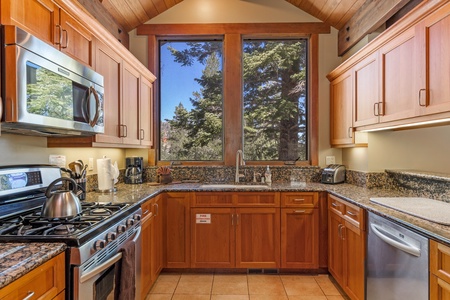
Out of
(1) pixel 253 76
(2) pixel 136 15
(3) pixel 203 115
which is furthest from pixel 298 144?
(2) pixel 136 15

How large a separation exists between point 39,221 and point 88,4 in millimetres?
1967

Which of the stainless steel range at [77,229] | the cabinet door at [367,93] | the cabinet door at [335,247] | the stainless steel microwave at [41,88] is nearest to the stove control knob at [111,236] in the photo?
the stainless steel range at [77,229]

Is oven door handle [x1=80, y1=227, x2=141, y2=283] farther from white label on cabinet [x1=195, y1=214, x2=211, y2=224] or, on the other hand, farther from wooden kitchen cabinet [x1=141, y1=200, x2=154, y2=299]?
white label on cabinet [x1=195, y1=214, x2=211, y2=224]

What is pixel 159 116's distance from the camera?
12.0 ft

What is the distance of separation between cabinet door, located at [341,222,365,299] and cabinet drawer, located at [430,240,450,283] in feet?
2.40

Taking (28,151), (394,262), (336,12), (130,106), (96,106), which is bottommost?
(394,262)

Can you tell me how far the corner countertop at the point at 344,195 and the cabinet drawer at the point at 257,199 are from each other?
5 cm

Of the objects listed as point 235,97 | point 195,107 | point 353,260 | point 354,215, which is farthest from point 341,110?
point 195,107

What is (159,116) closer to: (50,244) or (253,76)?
(253,76)

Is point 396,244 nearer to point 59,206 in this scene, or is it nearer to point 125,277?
point 125,277

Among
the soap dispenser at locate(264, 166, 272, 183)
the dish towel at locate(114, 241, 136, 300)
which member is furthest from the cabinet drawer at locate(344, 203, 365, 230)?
the dish towel at locate(114, 241, 136, 300)

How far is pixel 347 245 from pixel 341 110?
1451 mm

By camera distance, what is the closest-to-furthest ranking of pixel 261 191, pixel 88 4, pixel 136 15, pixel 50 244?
1. pixel 50 244
2. pixel 88 4
3. pixel 261 191
4. pixel 136 15

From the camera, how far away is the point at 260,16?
140 inches
